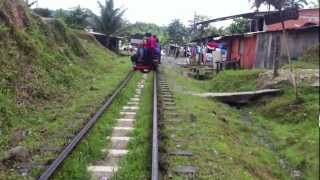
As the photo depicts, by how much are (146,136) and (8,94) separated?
3.73 m

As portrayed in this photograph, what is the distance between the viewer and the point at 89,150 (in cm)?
793

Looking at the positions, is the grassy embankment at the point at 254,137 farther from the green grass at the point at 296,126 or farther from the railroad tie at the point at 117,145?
the railroad tie at the point at 117,145

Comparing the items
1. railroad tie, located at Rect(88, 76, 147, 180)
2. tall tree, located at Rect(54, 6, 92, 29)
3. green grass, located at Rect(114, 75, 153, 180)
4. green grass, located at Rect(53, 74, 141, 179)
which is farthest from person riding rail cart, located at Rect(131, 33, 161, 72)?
tall tree, located at Rect(54, 6, 92, 29)

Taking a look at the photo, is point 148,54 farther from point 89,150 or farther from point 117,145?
point 89,150

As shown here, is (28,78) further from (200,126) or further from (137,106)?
(200,126)

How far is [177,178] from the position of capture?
21.6ft

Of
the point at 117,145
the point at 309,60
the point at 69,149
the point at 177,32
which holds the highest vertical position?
the point at 177,32

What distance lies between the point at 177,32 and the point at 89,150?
78.0 m

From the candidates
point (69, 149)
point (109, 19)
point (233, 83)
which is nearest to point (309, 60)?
point (233, 83)

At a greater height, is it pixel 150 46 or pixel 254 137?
pixel 150 46

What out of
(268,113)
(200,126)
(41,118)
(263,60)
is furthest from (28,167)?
(263,60)

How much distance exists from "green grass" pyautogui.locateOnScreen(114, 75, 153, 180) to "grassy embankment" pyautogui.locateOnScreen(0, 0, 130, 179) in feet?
3.52

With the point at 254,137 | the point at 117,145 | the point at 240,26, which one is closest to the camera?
the point at 117,145

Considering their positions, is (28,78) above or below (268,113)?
above
